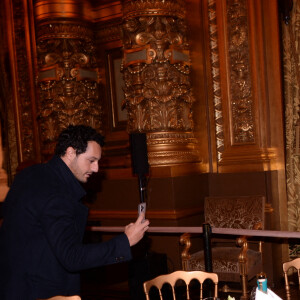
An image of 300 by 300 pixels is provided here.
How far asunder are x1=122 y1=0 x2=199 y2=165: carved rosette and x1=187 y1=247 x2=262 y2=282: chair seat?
1.12 metres

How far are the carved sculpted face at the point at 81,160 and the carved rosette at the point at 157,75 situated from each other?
2.96 meters

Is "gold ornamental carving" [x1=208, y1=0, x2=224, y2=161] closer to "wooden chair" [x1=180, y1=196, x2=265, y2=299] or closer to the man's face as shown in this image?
"wooden chair" [x1=180, y1=196, x2=265, y2=299]

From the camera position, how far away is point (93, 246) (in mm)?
2373

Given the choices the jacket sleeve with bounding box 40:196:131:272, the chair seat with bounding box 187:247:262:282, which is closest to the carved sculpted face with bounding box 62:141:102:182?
the jacket sleeve with bounding box 40:196:131:272

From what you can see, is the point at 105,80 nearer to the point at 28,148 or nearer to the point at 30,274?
the point at 28,148

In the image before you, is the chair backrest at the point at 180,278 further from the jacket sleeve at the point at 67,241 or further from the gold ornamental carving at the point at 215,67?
the gold ornamental carving at the point at 215,67

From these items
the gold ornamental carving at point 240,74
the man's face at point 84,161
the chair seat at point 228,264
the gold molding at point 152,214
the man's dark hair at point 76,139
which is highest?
the gold ornamental carving at point 240,74

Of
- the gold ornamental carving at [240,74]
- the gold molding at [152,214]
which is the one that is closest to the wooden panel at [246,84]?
the gold ornamental carving at [240,74]

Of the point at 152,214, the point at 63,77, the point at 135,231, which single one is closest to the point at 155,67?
the point at 63,77

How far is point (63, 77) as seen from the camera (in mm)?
6363

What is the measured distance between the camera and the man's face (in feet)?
8.38

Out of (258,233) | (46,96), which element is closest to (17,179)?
(258,233)

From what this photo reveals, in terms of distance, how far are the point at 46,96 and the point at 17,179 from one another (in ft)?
13.5

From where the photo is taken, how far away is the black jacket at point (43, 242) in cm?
231
